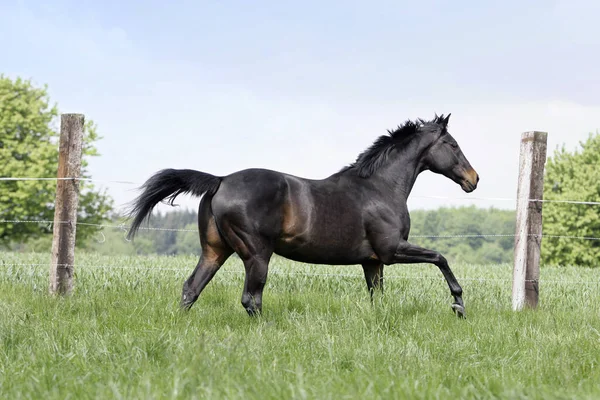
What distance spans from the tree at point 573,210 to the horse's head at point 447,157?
28.6m

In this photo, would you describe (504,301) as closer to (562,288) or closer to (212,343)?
(562,288)

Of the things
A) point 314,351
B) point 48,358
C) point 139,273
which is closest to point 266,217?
point 314,351

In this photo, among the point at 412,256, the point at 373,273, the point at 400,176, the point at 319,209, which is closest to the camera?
the point at 319,209

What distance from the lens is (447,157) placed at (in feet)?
24.8

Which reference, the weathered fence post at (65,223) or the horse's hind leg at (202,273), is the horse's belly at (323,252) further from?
the weathered fence post at (65,223)

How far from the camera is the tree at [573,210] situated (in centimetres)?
3531

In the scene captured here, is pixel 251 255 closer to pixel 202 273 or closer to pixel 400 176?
pixel 202 273

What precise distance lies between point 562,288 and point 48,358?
33.3 ft

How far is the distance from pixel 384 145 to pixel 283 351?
3.50 m

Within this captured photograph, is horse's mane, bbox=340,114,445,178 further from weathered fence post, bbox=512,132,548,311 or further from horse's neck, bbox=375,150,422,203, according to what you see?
weathered fence post, bbox=512,132,548,311

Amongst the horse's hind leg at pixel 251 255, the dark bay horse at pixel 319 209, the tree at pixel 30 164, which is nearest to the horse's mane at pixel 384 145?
the dark bay horse at pixel 319 209

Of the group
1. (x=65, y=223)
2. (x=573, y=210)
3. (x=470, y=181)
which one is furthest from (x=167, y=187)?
(x=573, y=210)

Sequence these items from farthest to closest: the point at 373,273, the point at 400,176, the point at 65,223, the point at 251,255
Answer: the point at 65,223, the point at 400,176, the point at 373,273, the point at 251,255

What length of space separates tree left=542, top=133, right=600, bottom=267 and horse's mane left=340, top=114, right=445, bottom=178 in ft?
94.8
